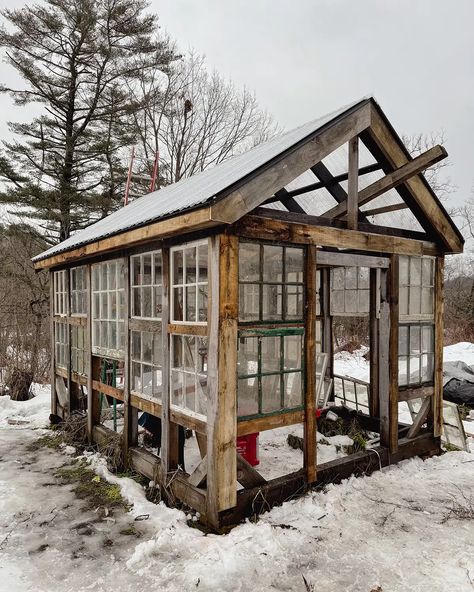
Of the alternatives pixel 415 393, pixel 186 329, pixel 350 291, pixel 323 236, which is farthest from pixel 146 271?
pixel 350 291

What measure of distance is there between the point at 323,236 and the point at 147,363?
2342 mm

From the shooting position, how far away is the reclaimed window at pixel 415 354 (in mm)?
4980

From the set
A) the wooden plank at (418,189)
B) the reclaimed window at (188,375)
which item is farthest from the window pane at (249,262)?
the wooden plank at (418,189)

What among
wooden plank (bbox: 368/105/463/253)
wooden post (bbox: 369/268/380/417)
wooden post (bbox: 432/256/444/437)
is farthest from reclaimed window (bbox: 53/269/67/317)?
wooden post (bbox: 432/256/444/437)

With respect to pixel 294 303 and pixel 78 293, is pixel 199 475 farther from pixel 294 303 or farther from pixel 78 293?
pixel 78 293

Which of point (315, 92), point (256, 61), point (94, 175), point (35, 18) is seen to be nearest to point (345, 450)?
point (94, 175)

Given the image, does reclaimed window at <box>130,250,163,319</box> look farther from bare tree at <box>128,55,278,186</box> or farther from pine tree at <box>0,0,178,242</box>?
bare tree at <box>128,55,278,186</box>

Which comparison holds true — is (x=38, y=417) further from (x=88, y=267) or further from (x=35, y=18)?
(x=35, y=18)

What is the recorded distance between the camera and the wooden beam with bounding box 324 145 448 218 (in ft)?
13.1

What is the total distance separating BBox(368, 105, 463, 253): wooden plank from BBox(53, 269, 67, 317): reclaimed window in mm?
4990

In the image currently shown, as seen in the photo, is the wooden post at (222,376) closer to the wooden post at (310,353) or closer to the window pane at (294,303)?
the window pane at (294,303)

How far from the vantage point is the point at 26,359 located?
32.9 feet

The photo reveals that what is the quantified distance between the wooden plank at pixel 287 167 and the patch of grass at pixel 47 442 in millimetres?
4629

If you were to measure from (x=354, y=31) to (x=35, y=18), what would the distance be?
991cm
